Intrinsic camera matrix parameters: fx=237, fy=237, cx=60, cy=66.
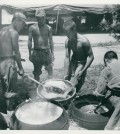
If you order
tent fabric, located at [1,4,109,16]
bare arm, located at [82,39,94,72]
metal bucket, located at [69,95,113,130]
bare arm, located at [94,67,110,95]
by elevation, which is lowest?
metal bucket, located at [69,95,113,130]

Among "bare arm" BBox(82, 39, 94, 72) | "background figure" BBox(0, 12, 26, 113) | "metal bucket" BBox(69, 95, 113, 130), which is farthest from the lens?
"bare arm" BBox(82, 39, 94, 72)

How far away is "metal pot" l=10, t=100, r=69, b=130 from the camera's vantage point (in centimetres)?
208

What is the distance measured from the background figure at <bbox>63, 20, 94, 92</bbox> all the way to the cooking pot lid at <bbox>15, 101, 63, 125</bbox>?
0.51 meters

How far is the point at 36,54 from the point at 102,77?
107 centimetres

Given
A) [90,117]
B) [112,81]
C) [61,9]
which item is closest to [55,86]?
[90,117]

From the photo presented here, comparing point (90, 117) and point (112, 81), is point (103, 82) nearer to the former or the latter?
point (112, 81)

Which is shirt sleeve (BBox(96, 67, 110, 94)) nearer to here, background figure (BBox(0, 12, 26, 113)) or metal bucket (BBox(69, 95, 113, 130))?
metal bucket (BBox(69, 95, 113, 130))

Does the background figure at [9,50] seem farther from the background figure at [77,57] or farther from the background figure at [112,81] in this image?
the background figure at [112,81]

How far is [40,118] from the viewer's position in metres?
2.22

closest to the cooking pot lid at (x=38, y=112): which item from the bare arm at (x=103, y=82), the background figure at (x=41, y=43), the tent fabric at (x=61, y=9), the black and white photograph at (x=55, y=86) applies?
the black and white photograph at (x=55, y=86)

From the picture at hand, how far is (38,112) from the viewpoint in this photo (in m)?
2.29

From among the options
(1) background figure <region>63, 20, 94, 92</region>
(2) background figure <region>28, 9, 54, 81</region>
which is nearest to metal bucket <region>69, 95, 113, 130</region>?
(1) background figure <region>63, 20, 94, 92</region>

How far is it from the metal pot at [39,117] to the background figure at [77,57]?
52 cm

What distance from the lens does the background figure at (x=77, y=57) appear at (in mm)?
2713
